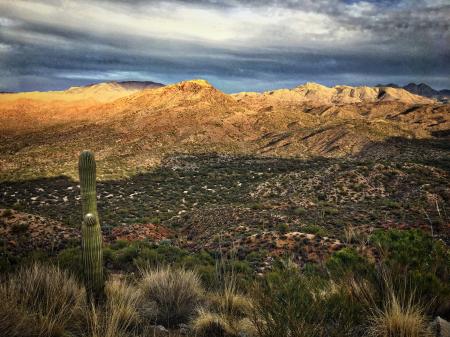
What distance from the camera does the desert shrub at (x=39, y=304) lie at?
4438 mm

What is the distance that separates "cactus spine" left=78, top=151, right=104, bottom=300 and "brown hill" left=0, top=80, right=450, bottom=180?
142 ft

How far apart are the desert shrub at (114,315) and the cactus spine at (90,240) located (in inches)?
11.2

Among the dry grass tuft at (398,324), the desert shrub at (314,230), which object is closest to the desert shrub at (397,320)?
the dry grass tuft at (398,324)

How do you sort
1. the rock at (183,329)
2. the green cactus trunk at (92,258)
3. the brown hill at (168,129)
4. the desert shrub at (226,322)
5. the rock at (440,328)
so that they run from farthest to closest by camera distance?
the brown hill at (168,129) < the green cactus trunk at (92,258) < the rock at (183,329) < the desert shrub at (226,322) < the rock at (440,328)

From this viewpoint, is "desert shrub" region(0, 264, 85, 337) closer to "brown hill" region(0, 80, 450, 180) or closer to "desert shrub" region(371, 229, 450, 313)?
"desert shrub" region(371, 229, 450, 313)

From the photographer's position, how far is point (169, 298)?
23.6 feet

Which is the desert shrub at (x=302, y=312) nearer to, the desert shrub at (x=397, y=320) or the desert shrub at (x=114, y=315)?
the desert shrub at (x=397, y=320)

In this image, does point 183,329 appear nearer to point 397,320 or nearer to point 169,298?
point 169,298

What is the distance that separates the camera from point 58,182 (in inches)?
1740

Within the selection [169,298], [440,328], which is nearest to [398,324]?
[440,328]

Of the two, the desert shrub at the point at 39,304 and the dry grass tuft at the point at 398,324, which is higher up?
the dry grass tuft at the point at 398,324

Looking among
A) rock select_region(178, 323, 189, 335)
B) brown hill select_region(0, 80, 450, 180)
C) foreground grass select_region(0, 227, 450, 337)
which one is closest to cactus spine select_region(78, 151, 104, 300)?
foreground grass select_region(0, 227, 450, 337)

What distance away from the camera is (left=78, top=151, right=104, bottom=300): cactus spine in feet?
22.8

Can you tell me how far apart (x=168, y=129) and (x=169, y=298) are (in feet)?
238
